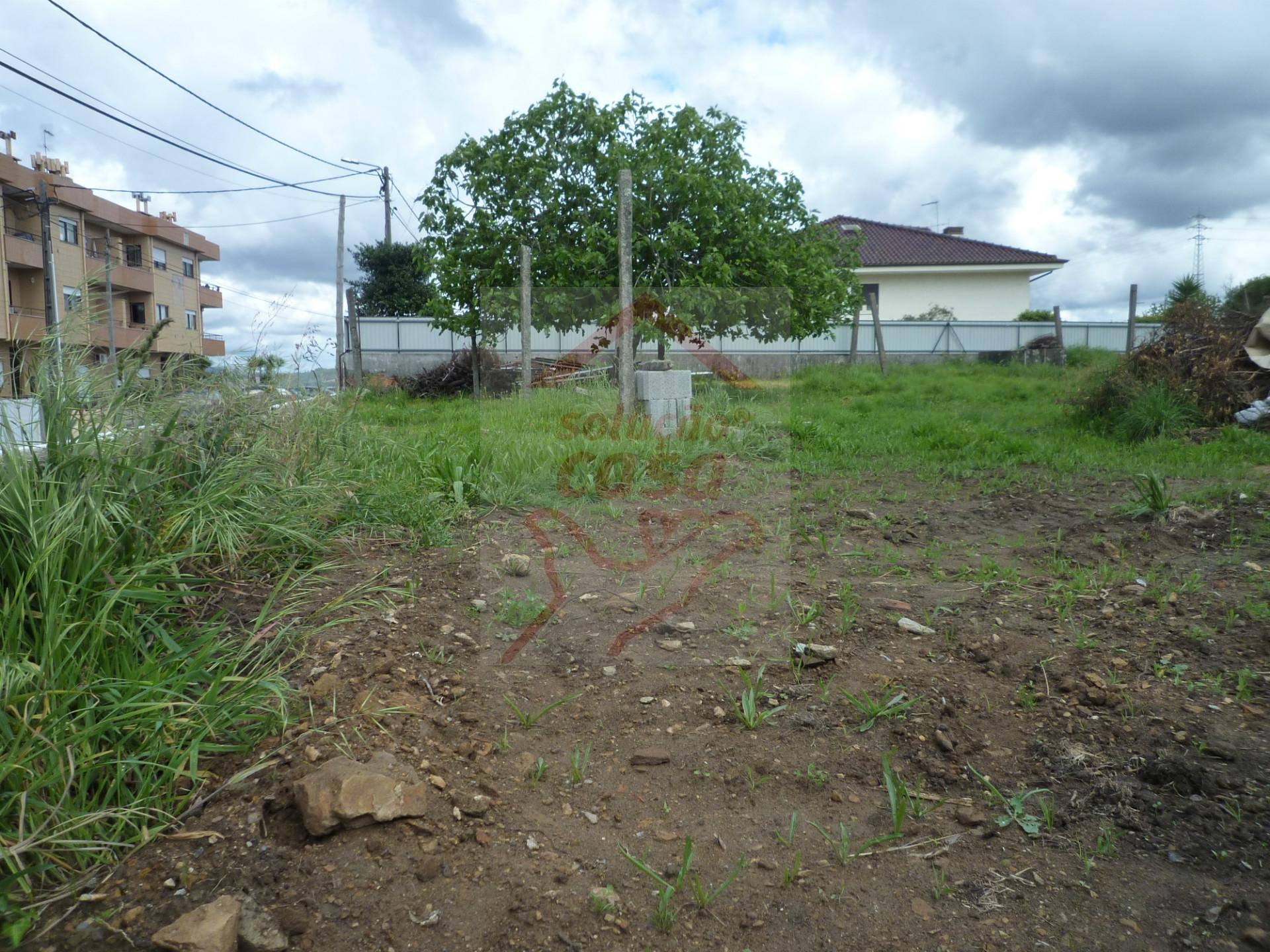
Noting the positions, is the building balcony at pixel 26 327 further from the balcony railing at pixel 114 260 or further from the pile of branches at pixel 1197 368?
the pile of branches at pixel 1197 368

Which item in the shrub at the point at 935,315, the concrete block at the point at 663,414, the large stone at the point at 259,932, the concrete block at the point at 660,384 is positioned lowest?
the large stone at the point at 259,932

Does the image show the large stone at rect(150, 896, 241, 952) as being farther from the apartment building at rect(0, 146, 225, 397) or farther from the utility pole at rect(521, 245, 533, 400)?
the utility pole at rect(521, 245, 533, 400)

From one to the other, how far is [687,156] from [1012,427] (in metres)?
5.68

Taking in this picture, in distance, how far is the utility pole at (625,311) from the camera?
6.87m

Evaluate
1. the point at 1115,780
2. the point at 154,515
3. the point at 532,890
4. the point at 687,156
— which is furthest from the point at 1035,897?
the point at 687,156

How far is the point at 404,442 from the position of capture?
552 cm

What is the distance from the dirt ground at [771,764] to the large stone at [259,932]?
3cm

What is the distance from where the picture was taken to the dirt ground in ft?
5.62

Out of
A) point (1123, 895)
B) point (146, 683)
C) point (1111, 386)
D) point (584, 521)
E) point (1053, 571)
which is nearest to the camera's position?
point (1123, 895)

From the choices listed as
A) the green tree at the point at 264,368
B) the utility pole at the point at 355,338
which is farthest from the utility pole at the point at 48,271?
the utility pole at the point at 355,338

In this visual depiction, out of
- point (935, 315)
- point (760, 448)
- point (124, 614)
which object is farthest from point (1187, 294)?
point (935, 315)

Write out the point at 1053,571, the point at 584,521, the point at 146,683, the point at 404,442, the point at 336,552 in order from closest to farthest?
the point at 146,683, the point at 336,552, the point at 1053,571, the point at 584,521, the point at 404,442

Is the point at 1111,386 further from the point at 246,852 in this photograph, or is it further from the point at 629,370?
the point at 246,852

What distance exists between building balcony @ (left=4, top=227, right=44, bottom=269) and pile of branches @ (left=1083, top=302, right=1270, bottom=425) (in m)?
8.58
